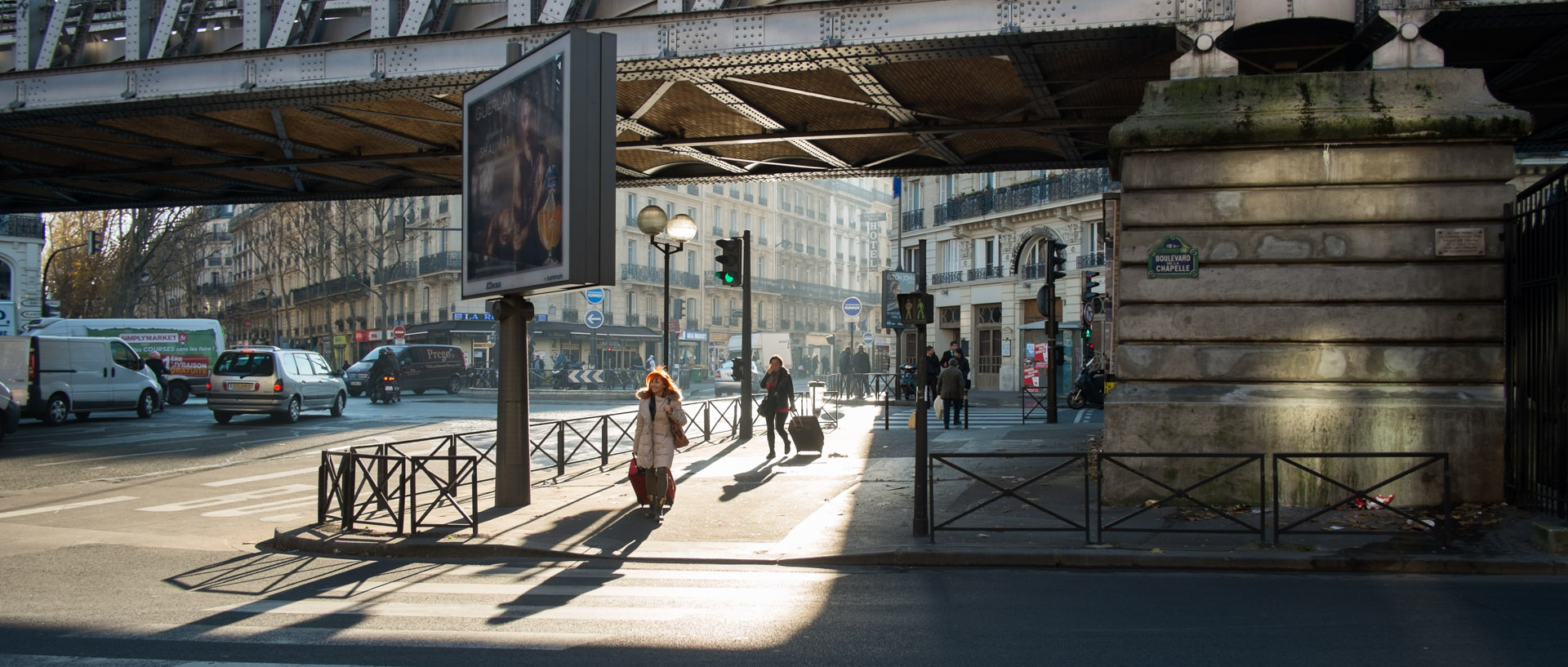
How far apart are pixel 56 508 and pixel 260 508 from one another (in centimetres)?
215

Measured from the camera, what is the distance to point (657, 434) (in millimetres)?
10609

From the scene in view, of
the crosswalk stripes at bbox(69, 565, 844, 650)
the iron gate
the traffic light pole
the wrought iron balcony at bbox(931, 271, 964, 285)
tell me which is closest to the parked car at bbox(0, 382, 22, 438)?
the traffic light pole

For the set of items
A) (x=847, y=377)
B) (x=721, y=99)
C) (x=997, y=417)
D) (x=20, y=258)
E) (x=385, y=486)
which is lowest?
(x=997, y=417)

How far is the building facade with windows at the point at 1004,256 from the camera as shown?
134 ft

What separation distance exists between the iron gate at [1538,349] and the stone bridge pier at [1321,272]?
0.16 m

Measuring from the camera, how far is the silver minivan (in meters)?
23.8

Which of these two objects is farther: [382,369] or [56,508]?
[382,369]

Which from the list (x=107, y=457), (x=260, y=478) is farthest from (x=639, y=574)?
(x=107, y=457)

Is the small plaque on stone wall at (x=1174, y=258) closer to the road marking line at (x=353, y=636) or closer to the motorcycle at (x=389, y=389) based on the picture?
the road marking line at (x=353, y=636)

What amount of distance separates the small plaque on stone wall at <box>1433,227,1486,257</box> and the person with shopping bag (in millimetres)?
7041

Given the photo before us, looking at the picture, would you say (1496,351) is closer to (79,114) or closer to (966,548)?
(966,548)

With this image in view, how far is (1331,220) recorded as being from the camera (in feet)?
33.4

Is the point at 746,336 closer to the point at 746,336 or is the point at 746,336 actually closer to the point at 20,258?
the point at 746,336

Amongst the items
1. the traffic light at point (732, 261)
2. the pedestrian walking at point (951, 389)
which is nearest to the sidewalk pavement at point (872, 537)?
the traffic light at point (732, 261)
